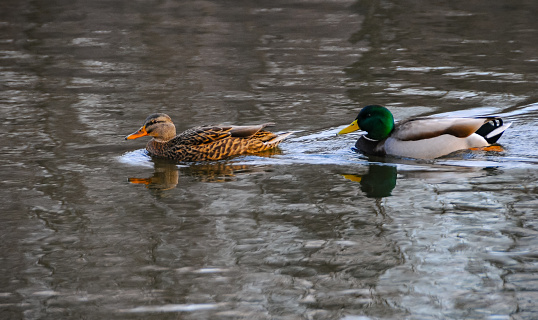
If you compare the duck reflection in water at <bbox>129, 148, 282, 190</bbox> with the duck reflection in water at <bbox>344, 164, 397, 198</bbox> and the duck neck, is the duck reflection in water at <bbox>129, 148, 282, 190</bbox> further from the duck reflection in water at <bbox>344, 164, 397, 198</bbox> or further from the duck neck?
the duck reflection in water at <bbox>344, 164, 397, 198</bbox>

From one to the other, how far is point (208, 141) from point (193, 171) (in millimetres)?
546

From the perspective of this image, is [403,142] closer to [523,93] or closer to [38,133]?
[523,93]

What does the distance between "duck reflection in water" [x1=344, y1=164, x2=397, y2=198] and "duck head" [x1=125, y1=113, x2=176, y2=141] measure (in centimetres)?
238

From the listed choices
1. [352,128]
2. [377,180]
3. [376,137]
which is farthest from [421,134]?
[377,180]

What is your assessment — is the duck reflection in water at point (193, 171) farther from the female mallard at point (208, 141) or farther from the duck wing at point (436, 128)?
the duck wing at point (436, 128)

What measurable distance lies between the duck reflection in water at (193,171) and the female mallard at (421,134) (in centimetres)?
106

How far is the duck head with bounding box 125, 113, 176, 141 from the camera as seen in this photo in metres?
9.75

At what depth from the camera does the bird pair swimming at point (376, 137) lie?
30.4 ft

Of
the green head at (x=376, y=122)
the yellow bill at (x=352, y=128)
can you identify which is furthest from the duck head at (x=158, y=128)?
the green head at (x=376, y=122)

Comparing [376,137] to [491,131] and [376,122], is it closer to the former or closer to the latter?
[376,122]

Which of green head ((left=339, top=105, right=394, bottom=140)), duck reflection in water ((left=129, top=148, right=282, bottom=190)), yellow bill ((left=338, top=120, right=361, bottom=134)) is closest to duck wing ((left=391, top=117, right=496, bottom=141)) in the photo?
green head ((left=339, top=105, right=394, bottom=140))

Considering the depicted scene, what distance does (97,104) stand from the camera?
1234 cm

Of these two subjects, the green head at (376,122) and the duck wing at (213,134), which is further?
the green head at (376,122)

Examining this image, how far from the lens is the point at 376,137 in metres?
9.58
